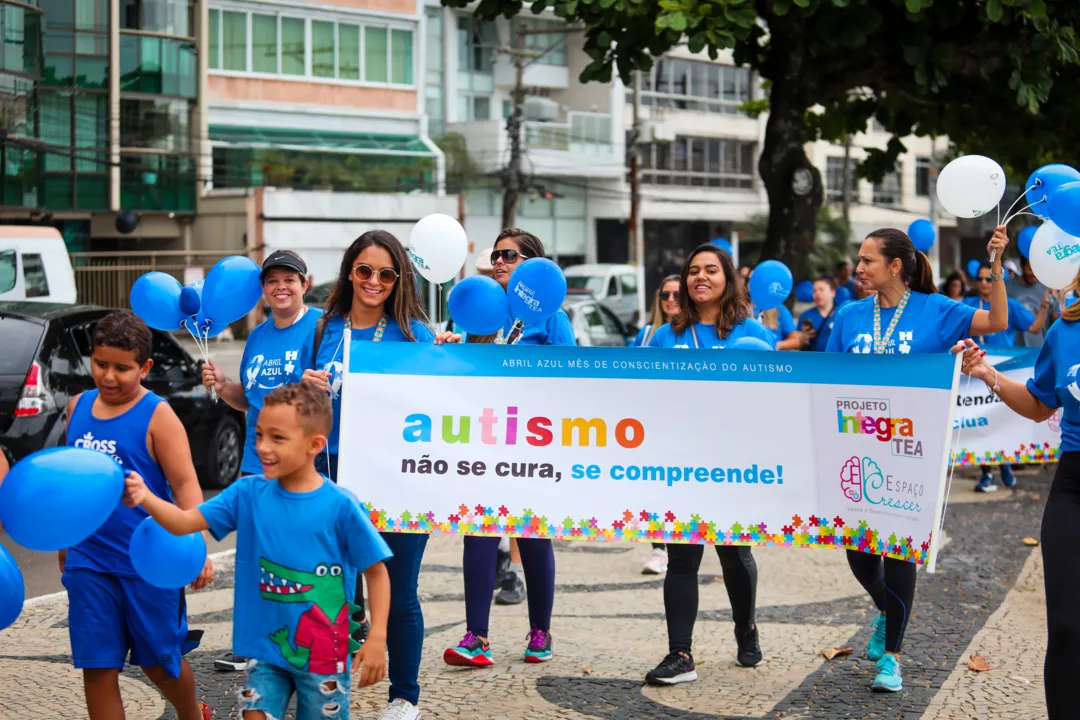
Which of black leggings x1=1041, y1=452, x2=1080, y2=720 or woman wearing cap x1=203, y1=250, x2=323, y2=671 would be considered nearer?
black leggings x1=1041, y1=452, x2=1080, y2=720

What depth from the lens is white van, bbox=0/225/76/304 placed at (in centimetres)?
1443

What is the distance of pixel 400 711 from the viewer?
489 cm

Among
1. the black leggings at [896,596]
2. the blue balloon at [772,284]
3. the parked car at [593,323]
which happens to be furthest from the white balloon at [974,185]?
the parked car at [593,323]

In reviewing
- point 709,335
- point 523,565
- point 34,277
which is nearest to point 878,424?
point 709,335

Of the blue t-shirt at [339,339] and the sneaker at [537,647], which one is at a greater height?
the blue t-shirt at [339,339]

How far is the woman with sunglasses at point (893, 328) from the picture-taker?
5680 mm

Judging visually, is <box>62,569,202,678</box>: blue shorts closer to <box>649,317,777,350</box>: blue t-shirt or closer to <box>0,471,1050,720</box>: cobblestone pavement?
<box>0,471,1050,720</box>: cobblestone pavement

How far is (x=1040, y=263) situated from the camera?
17.4ft

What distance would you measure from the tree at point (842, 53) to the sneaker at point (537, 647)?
599 centimetres

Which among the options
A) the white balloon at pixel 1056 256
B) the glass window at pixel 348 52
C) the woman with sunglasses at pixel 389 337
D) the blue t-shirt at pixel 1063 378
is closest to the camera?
the blue t-shirt at pixel 1063 378

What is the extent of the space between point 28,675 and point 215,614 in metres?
1.33

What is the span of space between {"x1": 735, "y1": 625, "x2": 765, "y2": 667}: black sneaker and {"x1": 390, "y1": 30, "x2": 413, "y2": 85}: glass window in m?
37.4

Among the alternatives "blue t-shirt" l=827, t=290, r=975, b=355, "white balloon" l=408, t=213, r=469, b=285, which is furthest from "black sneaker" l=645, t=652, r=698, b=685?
"white balloon" l=408, t=213, r=469, b=285

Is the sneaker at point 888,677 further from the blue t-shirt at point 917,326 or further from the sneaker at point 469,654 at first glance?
the sneaker at point 469,654
